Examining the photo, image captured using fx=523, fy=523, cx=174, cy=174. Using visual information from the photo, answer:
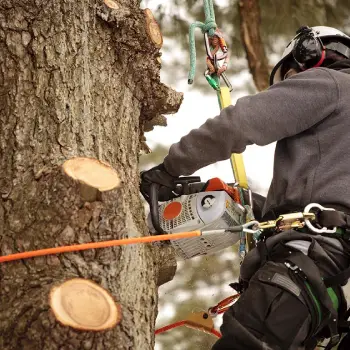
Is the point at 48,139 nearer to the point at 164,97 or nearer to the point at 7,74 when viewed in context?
the point at 7,74

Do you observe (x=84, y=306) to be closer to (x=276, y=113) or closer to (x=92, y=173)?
(x=92, y=173)

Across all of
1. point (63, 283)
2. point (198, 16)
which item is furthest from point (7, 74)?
point (198, 16)

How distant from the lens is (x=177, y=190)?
2244 millimetres

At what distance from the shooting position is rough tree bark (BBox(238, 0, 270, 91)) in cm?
436

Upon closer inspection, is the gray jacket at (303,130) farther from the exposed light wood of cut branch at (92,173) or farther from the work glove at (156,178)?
the exposed light wood of cut branch at (92,173)

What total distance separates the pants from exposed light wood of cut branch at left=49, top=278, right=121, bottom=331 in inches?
20.6

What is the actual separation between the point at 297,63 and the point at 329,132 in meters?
0.49

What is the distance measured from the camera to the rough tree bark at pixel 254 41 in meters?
4.36

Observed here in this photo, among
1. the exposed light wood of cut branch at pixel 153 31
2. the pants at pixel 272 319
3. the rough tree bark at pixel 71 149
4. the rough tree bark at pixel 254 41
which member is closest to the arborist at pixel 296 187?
the pants at pixel 272 319

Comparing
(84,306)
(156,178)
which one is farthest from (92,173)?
(156,178)

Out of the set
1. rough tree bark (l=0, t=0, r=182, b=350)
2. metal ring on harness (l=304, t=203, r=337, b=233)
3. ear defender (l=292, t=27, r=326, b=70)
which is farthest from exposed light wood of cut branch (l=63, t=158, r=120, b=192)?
ear defender (l=292, t=27, r=326, b=70)

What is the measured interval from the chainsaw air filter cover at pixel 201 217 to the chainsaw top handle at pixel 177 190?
31mm

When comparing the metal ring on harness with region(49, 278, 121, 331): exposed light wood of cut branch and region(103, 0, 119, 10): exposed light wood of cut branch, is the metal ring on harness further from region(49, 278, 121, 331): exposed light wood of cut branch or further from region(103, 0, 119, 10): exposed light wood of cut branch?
region(103, 0, 119, 10): exposed light wood of cut branch

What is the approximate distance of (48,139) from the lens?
1699 mm
